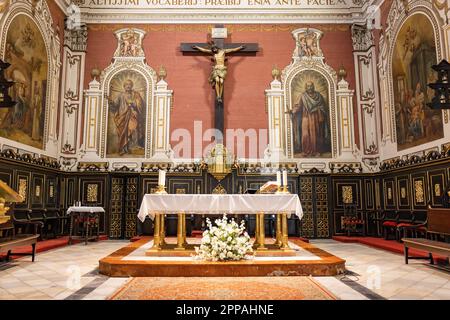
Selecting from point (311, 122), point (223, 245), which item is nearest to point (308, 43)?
point (311, 122)

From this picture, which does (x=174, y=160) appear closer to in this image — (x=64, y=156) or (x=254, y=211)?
(x=64, y=156)

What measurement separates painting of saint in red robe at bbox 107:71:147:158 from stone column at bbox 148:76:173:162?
430mm

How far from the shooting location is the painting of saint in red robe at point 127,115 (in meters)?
12.8

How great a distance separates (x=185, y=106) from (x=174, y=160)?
199cm

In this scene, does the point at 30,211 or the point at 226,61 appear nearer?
the point at 30,211

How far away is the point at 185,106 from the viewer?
1302cm

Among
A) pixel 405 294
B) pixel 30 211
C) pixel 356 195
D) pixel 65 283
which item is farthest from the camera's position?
pixel 356 195

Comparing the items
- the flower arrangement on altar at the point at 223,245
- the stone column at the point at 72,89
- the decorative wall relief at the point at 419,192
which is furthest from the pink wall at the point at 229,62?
the flower arrangement on altar at the point at 223,245

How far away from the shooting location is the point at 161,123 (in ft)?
42.3

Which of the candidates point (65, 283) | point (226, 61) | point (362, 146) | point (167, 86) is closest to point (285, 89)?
point (226, 61)

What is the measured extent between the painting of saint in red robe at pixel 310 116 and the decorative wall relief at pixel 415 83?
2.41m

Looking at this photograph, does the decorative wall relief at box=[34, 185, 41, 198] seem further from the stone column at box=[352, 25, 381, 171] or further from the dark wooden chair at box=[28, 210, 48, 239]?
the stone column at box=[352, 25, 381, 171]

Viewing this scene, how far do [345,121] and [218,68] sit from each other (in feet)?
16.0

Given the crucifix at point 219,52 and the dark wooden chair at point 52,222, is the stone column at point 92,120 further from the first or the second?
the crucifix at point 219,52
